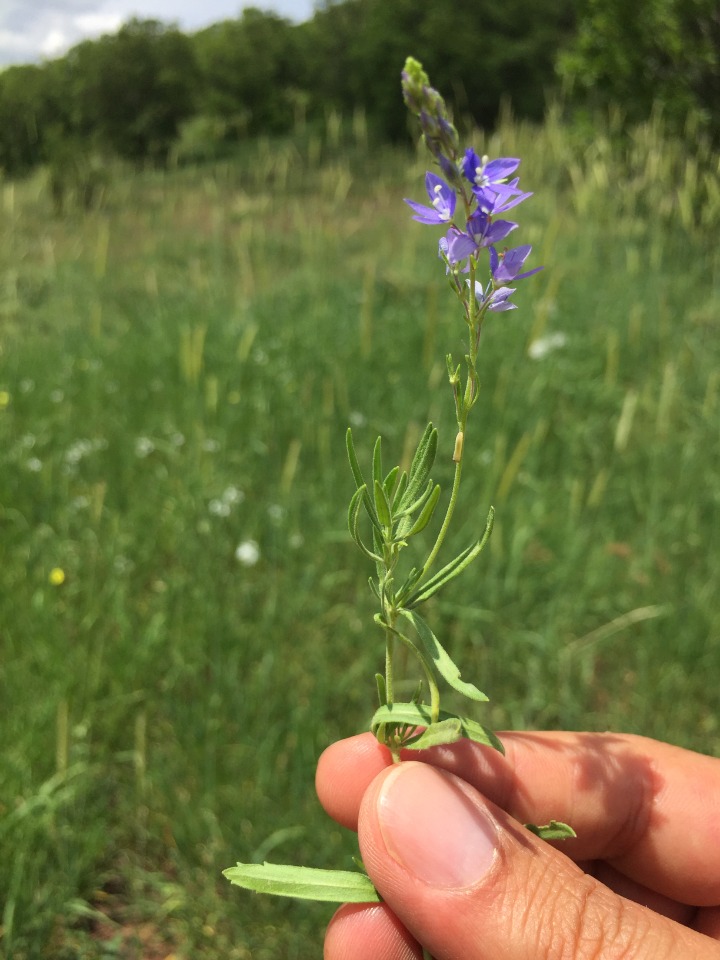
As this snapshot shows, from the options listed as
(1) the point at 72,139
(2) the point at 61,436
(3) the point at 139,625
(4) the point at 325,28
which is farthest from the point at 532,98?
(3) the point at 139,625

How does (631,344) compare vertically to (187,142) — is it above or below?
below

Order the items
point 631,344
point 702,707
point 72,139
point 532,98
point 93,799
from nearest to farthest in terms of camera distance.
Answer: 1. point 93,799
2. point 702,707
3. point 631,344
4. point 72,139
5. point 532,98

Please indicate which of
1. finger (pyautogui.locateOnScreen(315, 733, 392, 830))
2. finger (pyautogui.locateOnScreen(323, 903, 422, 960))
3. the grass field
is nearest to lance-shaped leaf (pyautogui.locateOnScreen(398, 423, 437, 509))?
finger (pyautogui.locateOnScreen(315, 733, 392, 830))

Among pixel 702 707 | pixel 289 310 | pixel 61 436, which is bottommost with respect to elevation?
pixel 702 707

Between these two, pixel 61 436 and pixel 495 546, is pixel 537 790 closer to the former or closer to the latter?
pixel 495 546

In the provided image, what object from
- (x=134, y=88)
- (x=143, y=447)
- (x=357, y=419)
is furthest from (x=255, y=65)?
(x=143, y=447)

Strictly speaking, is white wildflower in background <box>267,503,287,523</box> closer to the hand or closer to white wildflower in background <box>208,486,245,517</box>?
white wildflower in background <box>208,486,245,517</box>

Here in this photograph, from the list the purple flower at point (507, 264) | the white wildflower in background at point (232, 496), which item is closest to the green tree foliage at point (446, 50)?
the white wildflower in background at point (232, 496)
